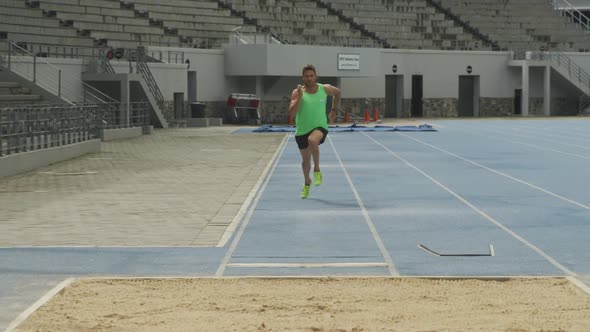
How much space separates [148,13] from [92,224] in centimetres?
3994

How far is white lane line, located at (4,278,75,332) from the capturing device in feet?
24.2

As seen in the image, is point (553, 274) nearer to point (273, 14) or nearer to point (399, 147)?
point (399, 147)

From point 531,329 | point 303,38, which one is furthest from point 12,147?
point 303,38

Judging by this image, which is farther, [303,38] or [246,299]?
[303,38]

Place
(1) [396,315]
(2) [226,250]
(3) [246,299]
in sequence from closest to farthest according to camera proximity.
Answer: (1) [396,315], (3) [246,299], (2) [226,250]

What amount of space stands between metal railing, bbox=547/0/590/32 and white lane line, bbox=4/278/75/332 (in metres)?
67.5

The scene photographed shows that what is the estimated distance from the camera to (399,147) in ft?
106

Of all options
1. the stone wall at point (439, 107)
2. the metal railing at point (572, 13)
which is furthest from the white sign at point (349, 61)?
the metal railing at point (572, 13)

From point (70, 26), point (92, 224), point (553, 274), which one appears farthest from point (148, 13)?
point (553, 274)

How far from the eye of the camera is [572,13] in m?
74.7

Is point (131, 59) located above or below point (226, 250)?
above

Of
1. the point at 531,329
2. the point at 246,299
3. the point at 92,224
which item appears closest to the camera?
the point at 531,329

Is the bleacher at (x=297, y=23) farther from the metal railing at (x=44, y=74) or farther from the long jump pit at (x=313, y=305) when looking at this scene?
the long jump pit at (x=313, y=305)

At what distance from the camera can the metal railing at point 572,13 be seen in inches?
2926
